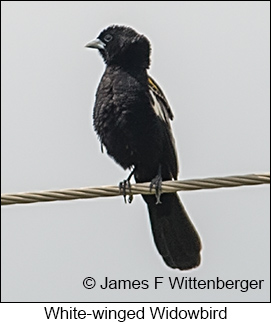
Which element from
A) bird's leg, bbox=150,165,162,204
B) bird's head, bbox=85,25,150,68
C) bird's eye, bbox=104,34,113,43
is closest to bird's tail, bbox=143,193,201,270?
bird's leg, bbox=150,165,162,204

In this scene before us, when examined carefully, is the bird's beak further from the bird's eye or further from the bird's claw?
the bird's claw

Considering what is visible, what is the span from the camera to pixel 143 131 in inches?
246

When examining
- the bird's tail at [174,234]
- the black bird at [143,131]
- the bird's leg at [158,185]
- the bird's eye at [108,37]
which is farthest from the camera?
the bird's eye at [108,37]

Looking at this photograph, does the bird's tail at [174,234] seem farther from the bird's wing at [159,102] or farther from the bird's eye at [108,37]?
the bird's eye at [108,37]

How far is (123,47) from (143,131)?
0.82m

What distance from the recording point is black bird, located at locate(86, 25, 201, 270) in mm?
6250

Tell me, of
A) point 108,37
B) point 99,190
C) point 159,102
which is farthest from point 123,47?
point 99,190

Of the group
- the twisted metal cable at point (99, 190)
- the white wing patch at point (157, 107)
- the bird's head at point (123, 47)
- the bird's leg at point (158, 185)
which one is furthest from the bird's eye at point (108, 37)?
the twisted metal cable at point (99, 190)

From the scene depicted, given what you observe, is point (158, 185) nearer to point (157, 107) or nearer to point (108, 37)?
point (157, 107)

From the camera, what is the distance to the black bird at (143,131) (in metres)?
6.25

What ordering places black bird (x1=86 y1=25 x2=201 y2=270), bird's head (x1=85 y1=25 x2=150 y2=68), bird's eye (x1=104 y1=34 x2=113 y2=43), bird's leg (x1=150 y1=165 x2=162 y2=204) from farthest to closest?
bird's eye (x1=104 y1=34 x2=113 y2=43) < bird's head (x1=85 y1=25 x2=150 y2=68) < black bird (x1=86 y1=25 x2=201 y2=270) < bird's leg (x1=150 y1=165 x2=162 y2=204)

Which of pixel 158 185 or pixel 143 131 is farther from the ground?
pixel 143 131

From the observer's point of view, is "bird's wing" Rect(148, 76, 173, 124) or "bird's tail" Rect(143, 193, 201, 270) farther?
"bird's tail" Rect(143, 193, 201, 270)
